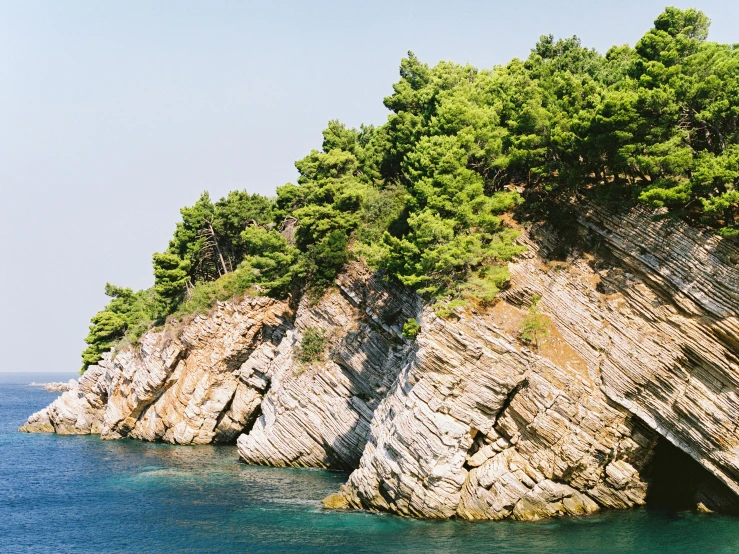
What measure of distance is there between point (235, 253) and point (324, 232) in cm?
2410

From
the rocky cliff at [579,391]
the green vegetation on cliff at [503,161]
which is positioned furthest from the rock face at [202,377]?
the rocky cliff at [579,391]

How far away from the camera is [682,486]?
110ft

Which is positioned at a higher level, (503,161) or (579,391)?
(503,161)

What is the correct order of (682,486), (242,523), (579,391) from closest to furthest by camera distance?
(579,391)
(242,523)
(682,486)

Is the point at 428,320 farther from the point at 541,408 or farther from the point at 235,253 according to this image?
the point at 235,253

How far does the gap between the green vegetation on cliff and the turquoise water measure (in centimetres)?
1183

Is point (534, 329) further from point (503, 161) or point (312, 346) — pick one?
point (312, 346)

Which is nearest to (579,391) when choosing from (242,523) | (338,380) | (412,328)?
(412,328)

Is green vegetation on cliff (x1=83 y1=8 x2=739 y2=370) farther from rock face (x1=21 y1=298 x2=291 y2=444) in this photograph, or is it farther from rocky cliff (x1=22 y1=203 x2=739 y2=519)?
rock face (x1=21 y1=298 x2=291 y2=444)

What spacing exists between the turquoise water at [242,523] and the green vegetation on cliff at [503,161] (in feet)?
38.8

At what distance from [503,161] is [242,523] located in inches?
983

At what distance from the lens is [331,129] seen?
57562mm

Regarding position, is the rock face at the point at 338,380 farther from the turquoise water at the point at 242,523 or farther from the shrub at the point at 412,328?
the shrub at the point at 412,328

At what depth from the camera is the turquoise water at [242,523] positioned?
27.5 meters
